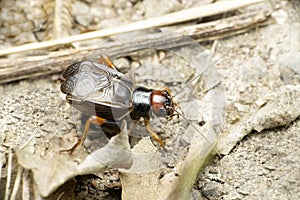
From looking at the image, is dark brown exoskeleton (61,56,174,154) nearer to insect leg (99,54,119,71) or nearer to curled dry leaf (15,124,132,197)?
insect leg (99,54,119,71)

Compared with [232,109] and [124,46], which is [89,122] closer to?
[124,46]

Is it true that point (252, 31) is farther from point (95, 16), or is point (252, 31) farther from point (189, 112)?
point (95, 16)

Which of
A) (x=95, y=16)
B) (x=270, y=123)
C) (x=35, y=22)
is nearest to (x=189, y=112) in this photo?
(x=270, y=123)

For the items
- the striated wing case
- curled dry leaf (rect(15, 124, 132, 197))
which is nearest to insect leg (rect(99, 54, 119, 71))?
the striated wing case

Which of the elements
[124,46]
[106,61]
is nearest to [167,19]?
[124,46]

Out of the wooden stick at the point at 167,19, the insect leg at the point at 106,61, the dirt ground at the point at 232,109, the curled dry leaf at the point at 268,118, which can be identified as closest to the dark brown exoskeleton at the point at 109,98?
the insect leg at the point at 106,61
